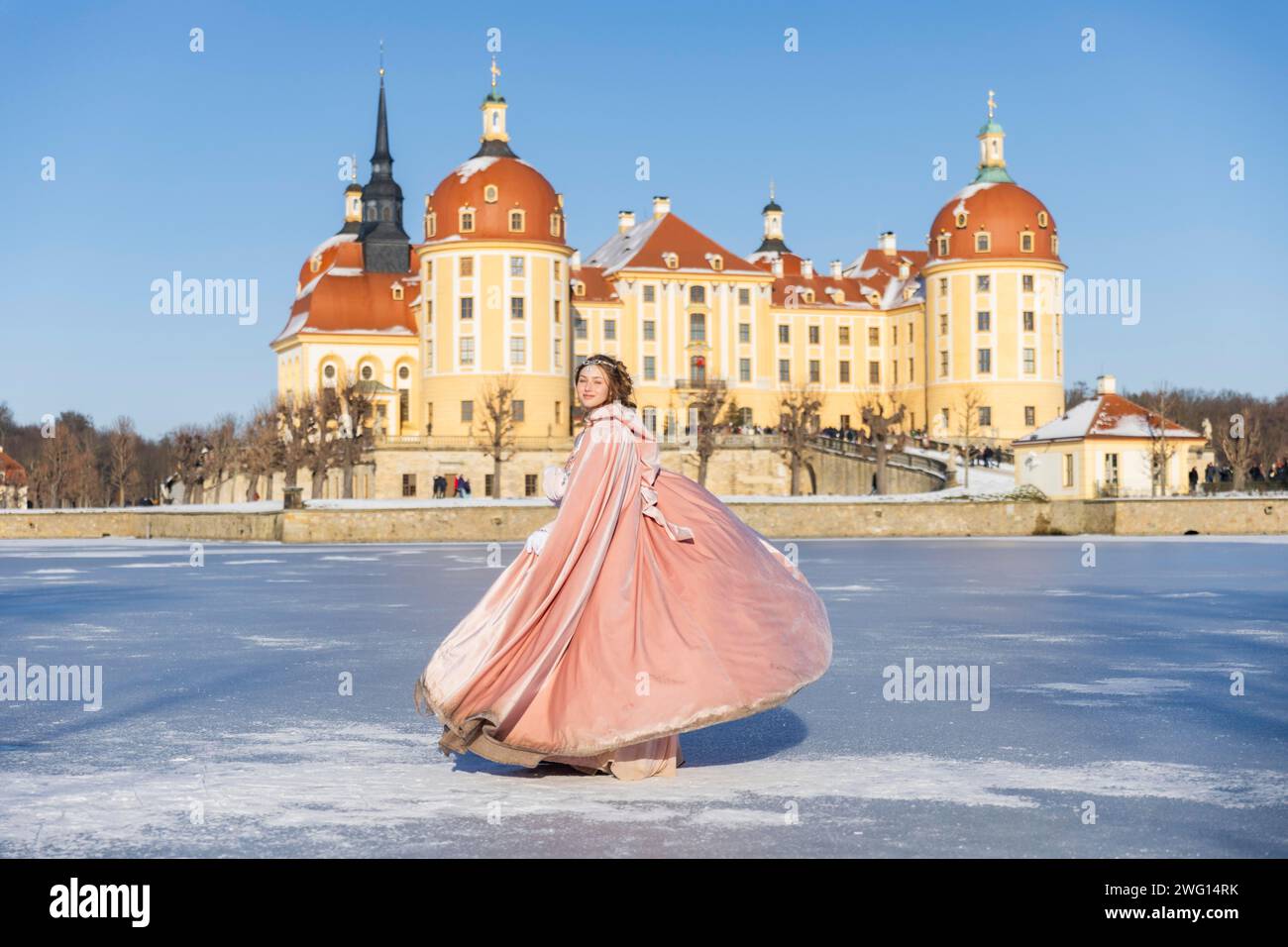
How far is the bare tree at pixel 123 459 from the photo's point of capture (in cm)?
7812

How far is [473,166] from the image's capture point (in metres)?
66.6

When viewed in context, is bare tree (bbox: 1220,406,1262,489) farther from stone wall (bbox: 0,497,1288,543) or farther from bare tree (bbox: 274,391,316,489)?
bare tree (bbox: 274,391,316,489)

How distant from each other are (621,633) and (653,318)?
68936mm

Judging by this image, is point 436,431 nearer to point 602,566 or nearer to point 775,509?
point 775,509

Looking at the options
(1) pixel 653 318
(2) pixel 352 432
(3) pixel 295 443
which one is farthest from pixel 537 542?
(1) pixel 653 318

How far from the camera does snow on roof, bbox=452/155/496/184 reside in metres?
66.1

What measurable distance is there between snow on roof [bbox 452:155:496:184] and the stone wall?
90.0 ft

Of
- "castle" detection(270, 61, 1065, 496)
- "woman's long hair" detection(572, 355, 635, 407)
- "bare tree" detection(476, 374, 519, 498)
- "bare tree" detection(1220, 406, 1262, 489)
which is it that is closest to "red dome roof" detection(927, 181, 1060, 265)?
"castle" detection(270, 61, 1065, 496)

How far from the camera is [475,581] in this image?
21484 mm

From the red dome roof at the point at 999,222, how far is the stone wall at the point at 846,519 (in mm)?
33524

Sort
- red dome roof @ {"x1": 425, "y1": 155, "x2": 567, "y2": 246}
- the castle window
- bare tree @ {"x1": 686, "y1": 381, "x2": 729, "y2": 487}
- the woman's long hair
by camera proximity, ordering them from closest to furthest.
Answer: the woman's long hair, bare tree @ {"x1": 686, "y1": 381, "x2": 729, "y2": 487}, red dome roof @ {"x1": 425, "y1": 155, "x2": 567, "y2": 246}, the castle window

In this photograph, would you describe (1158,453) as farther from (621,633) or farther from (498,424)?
(621,633)
